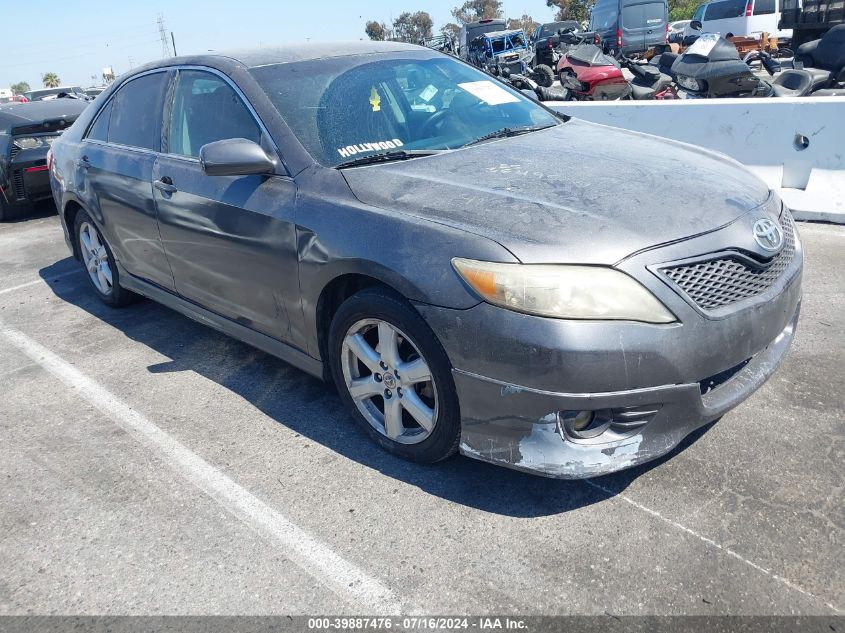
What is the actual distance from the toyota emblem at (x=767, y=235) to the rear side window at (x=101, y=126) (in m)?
3.98

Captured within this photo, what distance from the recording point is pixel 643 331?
242 centimetres

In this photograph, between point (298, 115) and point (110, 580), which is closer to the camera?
point (110, 580)

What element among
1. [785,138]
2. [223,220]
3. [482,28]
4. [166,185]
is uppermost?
[482,28]

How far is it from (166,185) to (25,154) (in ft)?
20.0

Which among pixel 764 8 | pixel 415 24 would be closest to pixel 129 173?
pixel 764 8

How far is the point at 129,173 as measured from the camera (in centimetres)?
435

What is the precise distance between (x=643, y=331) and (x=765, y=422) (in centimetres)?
118

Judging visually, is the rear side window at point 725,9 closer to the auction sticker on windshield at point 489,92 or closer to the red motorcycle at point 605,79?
the red motorcycle at point 605,79

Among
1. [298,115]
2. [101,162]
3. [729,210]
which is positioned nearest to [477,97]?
[298,115]

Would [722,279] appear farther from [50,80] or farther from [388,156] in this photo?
[50,80]

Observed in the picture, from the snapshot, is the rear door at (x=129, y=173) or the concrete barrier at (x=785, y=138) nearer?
the rear door at (x=129, y=173)

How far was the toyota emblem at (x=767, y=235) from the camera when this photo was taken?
276 centimetres

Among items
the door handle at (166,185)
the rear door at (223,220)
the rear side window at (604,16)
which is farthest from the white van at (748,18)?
the door handle at (166,185)

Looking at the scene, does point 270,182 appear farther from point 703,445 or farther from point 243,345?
point 703,445
